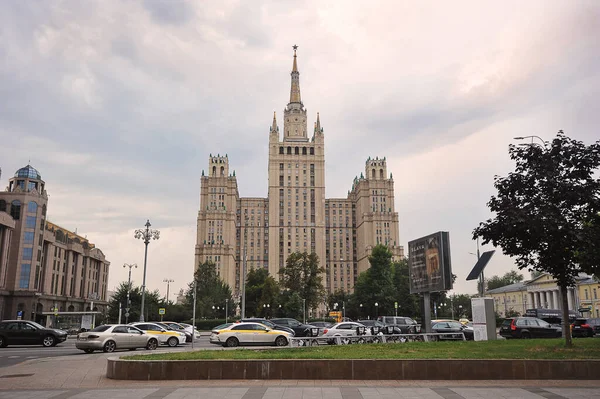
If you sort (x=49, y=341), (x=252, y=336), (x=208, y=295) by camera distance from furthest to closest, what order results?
(x=208, y=295)
(x=49, y=341)
(x=252, y=336)

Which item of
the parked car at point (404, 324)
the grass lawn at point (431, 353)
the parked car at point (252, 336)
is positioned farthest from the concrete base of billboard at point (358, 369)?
the parked car at point (404, 324)

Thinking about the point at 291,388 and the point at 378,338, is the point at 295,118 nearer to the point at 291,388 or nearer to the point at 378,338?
the point at 378,338

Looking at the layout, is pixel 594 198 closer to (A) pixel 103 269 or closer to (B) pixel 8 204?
(B) pixel 8 204

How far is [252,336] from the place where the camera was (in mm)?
26438

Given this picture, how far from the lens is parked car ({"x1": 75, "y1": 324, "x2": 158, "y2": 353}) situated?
2458 cm

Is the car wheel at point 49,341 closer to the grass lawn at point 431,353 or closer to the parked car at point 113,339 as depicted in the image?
the parked car at point 113,339

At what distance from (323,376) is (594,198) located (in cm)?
1172

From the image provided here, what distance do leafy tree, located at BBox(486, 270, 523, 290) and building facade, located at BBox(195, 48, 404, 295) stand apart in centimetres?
3216

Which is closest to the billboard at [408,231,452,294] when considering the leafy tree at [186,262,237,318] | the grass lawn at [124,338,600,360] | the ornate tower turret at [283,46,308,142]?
the grass lawn at [124,338,600,360]

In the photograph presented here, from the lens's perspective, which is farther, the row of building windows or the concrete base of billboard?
the row of building windows

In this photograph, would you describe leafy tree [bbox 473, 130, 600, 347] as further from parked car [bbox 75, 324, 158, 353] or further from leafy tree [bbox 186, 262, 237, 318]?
leafy tree [bbox 186, 262, 237, 318]

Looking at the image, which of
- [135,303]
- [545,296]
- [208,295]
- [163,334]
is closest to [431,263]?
[163,334]

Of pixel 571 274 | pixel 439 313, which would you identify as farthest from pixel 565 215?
pixel 439 313

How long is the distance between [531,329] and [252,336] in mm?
16171
